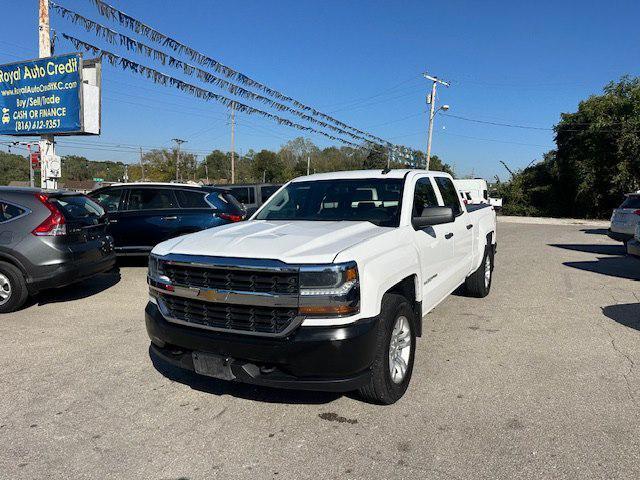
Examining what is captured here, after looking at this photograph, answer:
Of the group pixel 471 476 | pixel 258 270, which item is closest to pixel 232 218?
pixel 258 270

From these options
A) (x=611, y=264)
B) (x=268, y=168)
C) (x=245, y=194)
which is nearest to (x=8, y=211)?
(x=245, y=194)

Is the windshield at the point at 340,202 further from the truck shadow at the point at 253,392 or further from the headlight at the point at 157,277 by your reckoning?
the truck shadow at the point at 253,392

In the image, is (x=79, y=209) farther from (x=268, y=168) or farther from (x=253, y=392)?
(x=268, y=168)

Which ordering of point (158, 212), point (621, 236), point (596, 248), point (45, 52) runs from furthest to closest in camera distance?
point (596, 248) < point (45, 52) < point (621, 236) < point (158, 212)

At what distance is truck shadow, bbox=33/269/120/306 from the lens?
6946 millimetres

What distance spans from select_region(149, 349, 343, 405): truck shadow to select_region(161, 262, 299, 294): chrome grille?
795 mm

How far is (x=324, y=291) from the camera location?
299 centimetres

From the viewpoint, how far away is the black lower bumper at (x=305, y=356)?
2973 millimetres

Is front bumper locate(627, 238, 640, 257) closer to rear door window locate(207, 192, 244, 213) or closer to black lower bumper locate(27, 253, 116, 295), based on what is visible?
rear door window locate(207, 192, 244, 213)

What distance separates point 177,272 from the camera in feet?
11.2

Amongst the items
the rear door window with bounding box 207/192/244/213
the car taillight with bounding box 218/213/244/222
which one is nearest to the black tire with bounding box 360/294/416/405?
the car taillight with bounding box 218/213/244/222

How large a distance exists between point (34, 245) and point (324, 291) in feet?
15.7

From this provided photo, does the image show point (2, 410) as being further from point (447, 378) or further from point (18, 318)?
point (447, 378)

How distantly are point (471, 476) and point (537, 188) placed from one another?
129ft
